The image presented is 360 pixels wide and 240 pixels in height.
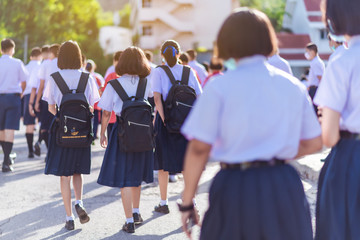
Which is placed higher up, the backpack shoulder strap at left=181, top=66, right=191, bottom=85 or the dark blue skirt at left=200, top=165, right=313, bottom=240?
the backpack shoulder strap at left=181, top=66, right=191, bottom=85

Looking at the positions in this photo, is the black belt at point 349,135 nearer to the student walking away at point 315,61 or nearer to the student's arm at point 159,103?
the student's arm at point 159,103

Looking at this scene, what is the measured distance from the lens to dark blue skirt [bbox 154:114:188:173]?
6312mm

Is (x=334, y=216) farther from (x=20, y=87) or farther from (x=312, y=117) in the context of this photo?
(x=20, y=87)

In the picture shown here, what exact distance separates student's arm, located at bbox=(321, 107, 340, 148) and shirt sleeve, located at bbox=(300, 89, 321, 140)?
0.21 meters

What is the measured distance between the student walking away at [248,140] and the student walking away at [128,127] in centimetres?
267

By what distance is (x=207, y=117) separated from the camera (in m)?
2.48

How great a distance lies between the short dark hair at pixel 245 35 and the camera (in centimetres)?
255

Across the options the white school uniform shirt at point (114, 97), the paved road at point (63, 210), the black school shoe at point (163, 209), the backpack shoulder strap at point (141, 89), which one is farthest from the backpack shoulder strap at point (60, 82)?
the black school shoe at point (163, 209)

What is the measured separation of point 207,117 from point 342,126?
1011 millimetres

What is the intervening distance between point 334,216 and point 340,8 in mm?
1168

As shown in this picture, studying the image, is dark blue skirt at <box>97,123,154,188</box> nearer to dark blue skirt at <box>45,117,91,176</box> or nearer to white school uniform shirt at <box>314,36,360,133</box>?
dark blue skirt at <box>45,117,91,176</box>

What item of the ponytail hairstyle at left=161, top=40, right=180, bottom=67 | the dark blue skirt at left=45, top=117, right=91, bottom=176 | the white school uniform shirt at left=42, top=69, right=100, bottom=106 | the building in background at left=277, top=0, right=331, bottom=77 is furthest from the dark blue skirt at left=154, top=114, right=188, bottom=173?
the building in background at left=277, top=0, right=331, bottom=77

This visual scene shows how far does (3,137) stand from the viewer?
9148 mm

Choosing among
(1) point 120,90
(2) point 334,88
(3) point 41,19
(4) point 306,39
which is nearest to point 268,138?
(2) point 334,88
